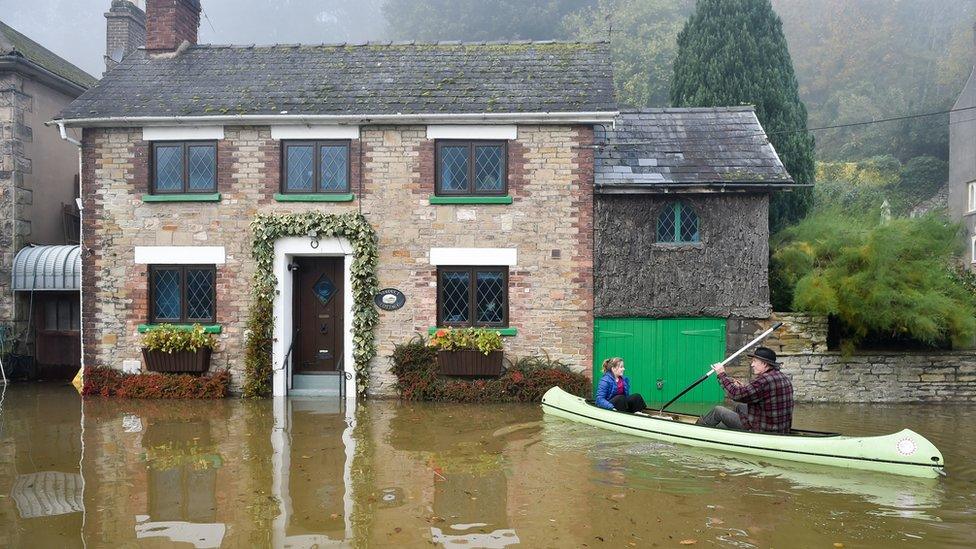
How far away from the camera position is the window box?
1346 centimetres

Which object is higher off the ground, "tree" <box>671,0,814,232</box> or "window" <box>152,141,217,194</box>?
"tree" <box>671,0,814,232</box>

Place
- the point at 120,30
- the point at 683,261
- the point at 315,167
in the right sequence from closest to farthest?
the point at 683,261
the point at 315,167
the point at 120,30

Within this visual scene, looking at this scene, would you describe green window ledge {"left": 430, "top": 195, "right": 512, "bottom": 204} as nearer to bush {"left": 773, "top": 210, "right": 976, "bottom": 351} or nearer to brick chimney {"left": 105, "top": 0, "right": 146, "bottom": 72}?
bush {"left": 773, "top": 210, "right": 976, "bottom": 351}

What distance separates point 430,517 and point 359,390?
6751 mm

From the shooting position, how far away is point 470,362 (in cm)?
1282

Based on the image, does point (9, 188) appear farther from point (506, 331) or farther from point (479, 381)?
point (506, 331)

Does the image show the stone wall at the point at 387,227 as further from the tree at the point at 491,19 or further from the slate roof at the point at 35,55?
the tree at the point at 491,19

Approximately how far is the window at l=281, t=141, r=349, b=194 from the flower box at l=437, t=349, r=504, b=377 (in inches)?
141

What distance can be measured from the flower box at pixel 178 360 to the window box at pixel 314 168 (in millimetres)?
3237

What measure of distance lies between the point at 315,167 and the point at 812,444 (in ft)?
30.6

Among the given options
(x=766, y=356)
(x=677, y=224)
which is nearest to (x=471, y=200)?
(x=677, y=224)

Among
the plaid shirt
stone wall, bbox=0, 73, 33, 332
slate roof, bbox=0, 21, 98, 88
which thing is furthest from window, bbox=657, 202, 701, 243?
slate roof, bbox=0, 21, 98, 88

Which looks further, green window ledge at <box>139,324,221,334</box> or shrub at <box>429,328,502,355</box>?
green window ledge at <box>139,324,221,334</box>

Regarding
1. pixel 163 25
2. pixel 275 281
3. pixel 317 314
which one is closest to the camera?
pixel 275 281
